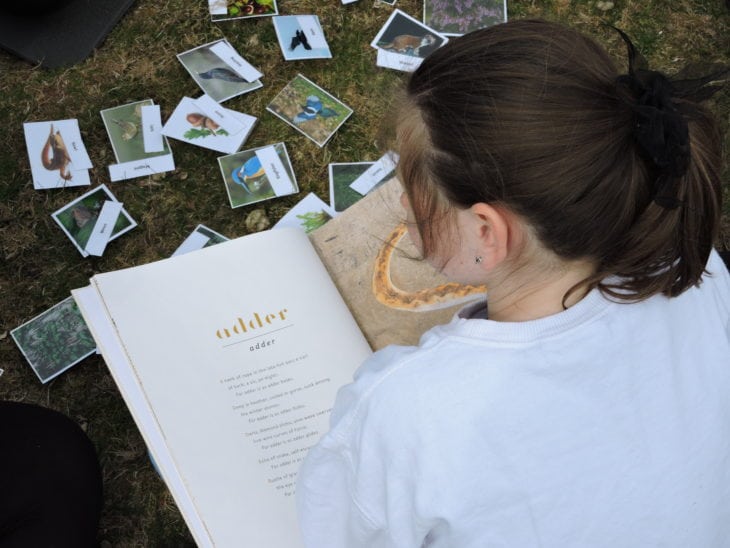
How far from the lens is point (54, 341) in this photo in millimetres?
1635

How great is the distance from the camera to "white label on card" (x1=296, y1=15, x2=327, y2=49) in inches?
77.0

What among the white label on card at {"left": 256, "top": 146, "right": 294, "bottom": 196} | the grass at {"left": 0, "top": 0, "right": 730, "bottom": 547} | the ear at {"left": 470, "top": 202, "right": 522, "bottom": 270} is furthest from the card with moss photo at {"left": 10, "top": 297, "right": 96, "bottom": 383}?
the ear at {"left": 470, "top": 202, "right": 522, "bottom": 270}

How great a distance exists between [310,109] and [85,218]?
0.66 metres

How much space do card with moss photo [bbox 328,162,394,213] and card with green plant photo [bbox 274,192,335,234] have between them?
3 cm

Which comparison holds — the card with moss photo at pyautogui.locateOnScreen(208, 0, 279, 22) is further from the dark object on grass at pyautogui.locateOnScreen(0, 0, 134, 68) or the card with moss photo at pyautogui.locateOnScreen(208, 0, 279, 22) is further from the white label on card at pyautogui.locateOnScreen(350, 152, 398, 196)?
the white label on card at pyautogui.locateOnScreen(350, 152, 398, 196)

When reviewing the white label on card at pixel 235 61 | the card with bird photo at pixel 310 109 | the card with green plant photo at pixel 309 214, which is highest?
the white label on card at pixel 235 61

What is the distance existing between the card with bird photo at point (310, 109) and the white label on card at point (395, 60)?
0.19 meters

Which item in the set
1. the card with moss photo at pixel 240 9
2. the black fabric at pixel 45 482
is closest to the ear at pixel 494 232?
the black fabric at pixel 45 482

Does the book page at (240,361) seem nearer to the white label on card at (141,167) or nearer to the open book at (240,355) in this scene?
the open book at (240,355)

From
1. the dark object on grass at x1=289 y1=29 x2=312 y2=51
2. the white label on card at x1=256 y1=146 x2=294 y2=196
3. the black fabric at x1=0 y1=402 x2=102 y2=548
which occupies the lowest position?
the black fabric at x1=0 y1=402 x2=102 y2=548

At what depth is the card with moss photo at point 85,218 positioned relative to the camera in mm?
1720

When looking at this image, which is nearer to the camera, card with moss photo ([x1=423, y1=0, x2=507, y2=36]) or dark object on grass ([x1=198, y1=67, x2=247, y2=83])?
dark object on grass ([x1=198, y1=67, x2=247, y2=83])

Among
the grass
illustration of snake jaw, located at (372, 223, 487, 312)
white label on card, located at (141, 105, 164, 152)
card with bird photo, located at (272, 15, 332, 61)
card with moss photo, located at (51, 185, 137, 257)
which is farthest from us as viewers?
card with bird photo, located at (272, 15, 332, 61)

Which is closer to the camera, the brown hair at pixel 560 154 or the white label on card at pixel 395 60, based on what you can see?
the brown hair at pixel 560 154
